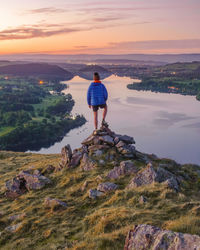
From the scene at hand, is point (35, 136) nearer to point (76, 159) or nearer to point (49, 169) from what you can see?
point (49, 169)

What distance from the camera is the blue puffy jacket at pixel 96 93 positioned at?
68.7 ft

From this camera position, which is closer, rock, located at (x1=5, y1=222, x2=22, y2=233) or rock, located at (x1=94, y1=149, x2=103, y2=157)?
rock, located at (x1=5, y1=222, x2=22, y2=233)

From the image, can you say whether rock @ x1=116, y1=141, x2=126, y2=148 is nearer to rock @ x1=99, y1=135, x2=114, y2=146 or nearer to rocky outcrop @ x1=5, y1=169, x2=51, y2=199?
rock @ x1=99, y1=135, x2=114, y2=146

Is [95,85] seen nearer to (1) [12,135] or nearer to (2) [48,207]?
(2) [48,207]

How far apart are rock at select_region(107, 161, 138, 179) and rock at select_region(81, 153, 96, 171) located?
2.43m

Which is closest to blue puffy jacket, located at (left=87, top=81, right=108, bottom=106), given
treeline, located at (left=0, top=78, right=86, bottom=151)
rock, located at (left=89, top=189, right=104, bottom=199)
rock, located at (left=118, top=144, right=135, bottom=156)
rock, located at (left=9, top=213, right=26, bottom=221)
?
rock, located at (left=118, top=144, right=135, bottom=156)

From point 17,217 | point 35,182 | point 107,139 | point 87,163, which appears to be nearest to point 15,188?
point 35,182

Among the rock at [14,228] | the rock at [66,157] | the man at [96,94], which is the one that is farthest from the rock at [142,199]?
the man at [96,94]

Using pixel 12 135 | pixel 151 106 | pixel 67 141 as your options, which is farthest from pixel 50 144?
pixel 151 106

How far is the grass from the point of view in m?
9.26

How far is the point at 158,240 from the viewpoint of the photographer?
7.35 m

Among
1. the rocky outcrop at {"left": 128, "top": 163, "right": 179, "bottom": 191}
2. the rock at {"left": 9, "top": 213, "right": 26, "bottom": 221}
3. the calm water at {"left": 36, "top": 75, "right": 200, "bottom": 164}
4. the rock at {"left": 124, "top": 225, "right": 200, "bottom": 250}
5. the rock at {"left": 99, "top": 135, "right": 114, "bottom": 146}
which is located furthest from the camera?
the calm water at {"left": 36, "top": 75, "right": 200, "bottom": 164}

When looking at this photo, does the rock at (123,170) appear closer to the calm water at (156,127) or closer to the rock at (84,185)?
the rock at (84,185)

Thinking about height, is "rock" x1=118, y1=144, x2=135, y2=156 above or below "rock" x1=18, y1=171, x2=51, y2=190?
above
